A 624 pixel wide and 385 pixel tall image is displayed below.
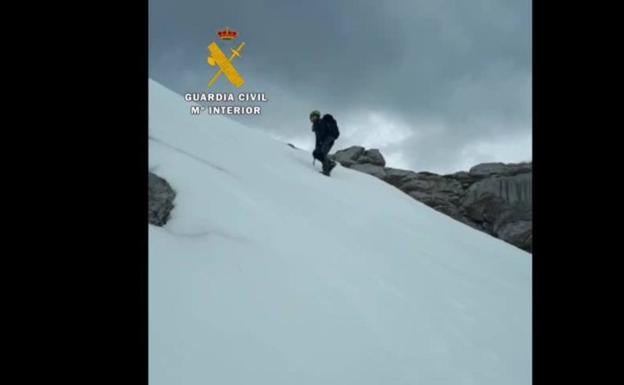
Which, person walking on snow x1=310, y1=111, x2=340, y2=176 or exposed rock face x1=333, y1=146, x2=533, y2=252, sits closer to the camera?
person walking on snow x1=310, y1=111, x2=340, y2=176

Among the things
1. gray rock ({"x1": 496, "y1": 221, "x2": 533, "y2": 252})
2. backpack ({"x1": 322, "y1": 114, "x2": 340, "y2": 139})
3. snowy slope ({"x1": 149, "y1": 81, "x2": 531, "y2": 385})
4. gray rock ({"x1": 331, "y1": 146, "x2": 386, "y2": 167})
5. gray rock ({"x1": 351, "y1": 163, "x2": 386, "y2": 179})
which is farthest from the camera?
gray rock ({"x1": 331, "y1": 146, "x2": 386, "y2": 167})

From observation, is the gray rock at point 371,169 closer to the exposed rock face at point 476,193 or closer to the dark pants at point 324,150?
the exposed rock face at point 476,193

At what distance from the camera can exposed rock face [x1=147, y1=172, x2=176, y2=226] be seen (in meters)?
5.30

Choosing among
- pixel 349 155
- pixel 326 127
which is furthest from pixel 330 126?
pixel 349 155

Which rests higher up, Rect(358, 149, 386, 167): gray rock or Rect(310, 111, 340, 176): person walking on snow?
Rect(358, 149, 386, 167): gray rock

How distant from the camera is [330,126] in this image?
10.2m

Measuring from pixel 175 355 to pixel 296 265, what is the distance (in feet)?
6.41

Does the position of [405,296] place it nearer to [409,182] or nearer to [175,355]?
[175,355]

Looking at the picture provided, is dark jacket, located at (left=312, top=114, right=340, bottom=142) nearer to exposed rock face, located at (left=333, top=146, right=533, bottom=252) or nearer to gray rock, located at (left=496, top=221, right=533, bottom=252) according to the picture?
exposed rock face, located at (left=333, top=146, right=533, bottom=252)

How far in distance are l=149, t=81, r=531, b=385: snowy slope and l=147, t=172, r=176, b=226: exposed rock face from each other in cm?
12

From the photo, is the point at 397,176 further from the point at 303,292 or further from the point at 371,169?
the point at 303,292

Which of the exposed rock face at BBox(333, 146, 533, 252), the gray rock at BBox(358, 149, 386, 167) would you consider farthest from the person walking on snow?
the gray rock at BBox(358, 149, 386, 167)

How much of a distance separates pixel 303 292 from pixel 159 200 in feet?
6.05
